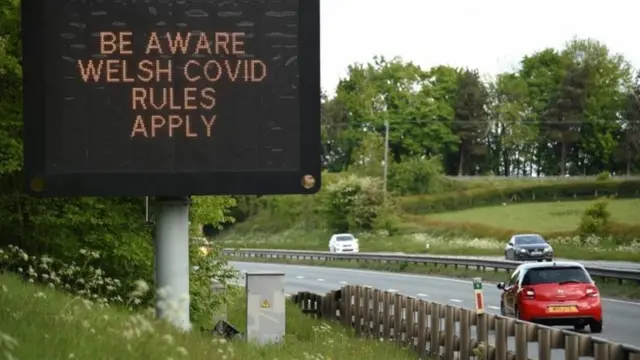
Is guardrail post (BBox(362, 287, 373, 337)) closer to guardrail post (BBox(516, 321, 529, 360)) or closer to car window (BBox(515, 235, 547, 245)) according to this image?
guardrail post (BBox(516, 321, 529, 360))

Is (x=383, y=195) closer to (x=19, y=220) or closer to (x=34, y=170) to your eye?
(x=19, y=220)

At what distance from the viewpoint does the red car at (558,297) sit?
2533 centimetres

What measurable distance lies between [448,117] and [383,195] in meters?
46.7

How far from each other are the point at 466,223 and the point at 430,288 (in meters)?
44.4

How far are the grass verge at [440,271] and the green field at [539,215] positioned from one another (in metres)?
17.8

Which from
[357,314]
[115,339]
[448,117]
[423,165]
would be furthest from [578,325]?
[448,117]

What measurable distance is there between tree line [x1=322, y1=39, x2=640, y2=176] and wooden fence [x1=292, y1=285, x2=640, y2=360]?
99.0m

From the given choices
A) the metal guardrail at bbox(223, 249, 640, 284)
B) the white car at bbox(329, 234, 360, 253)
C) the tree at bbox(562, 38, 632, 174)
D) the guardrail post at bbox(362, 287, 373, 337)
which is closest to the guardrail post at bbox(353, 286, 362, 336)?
the guardrail post at bbox(362, 287, 373, 337)

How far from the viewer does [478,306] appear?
1997cm

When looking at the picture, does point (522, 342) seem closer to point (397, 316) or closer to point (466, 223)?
point (397, 316)

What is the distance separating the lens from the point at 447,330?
19359 mm

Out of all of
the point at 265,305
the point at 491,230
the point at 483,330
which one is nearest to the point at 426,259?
the point at 491,230

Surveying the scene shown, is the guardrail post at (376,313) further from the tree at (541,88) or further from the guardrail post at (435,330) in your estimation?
the tree at (541,88)

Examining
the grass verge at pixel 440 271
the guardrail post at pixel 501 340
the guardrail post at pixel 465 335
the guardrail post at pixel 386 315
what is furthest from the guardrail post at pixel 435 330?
the grass verge at pixel 440 271
